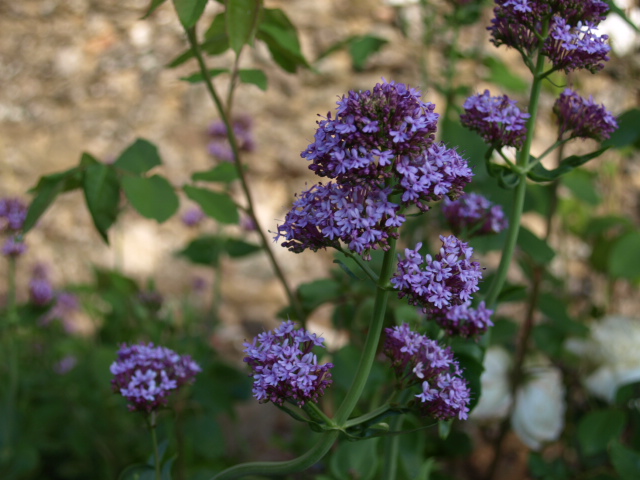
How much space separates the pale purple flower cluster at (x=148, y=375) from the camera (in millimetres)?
1165

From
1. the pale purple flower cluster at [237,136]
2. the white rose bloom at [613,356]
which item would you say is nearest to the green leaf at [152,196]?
the pale purple flower cluster at [237,136]

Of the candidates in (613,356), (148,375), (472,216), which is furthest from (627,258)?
(148,375)

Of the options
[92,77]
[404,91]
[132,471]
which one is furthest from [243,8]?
[92,77]

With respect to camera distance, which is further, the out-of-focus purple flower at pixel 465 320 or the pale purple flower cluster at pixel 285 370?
the out-of-focus purple flower at pixel 465 320

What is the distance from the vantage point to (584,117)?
1220 mm

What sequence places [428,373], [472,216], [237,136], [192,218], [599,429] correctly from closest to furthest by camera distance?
1. [428,373]
2. [472,216]
3. [599,429]
4. [237,136]
5. [192,218]

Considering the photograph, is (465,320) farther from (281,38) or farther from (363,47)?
(363,47)

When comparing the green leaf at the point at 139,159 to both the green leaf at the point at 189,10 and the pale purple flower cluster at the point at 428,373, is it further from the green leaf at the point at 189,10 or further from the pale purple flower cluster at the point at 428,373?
the pale purple flower cluster at the point at 428,373

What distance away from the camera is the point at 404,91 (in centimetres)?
92

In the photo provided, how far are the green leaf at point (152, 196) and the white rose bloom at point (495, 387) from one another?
3.19 feet

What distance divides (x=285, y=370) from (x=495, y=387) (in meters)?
1.15

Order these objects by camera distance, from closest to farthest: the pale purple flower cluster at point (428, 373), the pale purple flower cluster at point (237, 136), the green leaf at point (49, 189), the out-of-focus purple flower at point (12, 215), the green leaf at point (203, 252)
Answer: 1. the pale purple flower cluster at point (428, 373)
2. the green leaf at point (49, 189)
3. the out-of-focus purple flower at point (12, 215)
4. the green leaf at point (203, 252)
5. the pale purple flower cluster at point (237, 136)

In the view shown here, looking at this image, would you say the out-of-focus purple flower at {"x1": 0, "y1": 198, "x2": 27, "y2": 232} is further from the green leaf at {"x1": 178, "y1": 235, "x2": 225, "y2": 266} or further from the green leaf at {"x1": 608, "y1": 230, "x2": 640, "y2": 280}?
the green leaf at {"x1": 608, "y1": 230, "x2": 640, "y2": 280}

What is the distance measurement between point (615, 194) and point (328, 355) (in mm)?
1602
